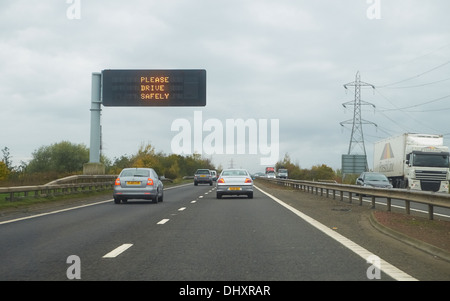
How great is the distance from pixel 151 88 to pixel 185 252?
28.5 m

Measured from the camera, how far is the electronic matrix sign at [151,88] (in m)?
36.5

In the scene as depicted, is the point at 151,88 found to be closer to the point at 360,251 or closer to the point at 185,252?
the point at 185,252

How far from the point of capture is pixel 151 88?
36.5 meters

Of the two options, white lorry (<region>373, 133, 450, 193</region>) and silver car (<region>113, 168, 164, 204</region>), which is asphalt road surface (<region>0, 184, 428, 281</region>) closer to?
silver car (<region>113, 168, 164, 204</region>)

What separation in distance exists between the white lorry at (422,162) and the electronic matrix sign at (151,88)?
15.1 m

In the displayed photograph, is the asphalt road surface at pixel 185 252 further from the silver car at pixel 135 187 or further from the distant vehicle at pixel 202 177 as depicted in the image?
the distant vehicle at pixel 202 177

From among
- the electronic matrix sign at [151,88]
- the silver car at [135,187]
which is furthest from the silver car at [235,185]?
the electronic matrix sign at [151,88]

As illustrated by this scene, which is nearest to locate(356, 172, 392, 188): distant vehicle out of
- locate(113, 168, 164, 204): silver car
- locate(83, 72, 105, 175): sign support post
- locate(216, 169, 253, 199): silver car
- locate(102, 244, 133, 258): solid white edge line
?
locate(216, 169, 253, 199): silver car

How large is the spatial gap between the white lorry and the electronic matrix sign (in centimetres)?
1513

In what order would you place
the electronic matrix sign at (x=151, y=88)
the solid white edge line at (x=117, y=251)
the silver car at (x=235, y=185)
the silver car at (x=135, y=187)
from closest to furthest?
the solid white edge line at (x=117, y=251)
the silver car at (x=135, y=187)
the silver car at (x=235, y=185)
the electronic matrix sign at (x=151, y=88)

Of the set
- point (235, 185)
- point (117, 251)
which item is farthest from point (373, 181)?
point (117, 251)
